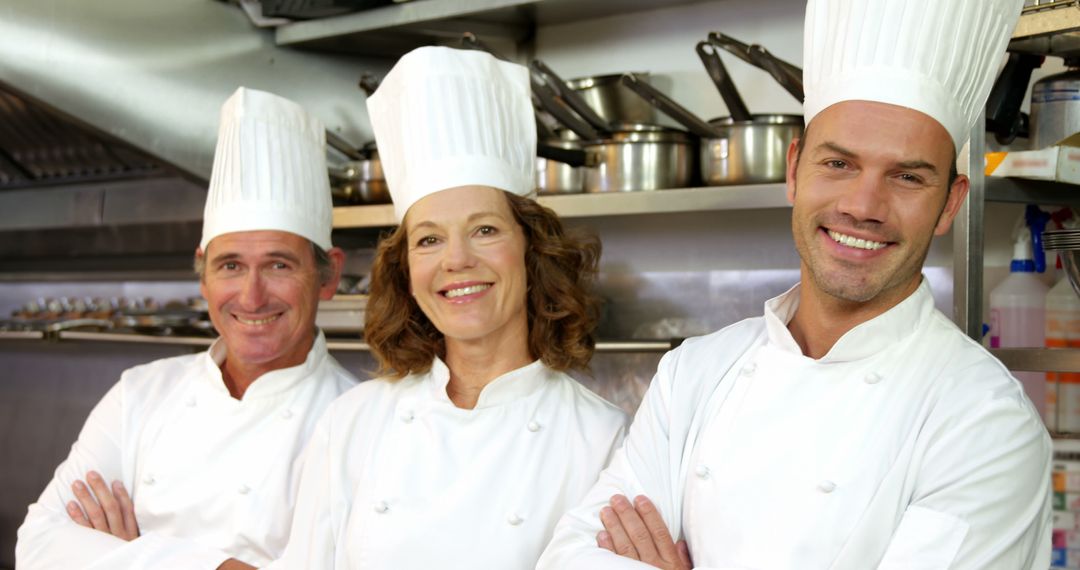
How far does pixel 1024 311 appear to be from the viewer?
86.7 inches

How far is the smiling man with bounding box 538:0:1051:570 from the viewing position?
131 centimetres

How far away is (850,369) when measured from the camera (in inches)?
57.6

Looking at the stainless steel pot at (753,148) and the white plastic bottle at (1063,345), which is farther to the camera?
the stainless steel pot at (753,148)

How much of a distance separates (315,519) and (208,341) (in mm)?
1603

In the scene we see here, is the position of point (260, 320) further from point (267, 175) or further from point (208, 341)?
point (208, 341)

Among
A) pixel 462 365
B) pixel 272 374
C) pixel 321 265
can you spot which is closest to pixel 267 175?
pixel 321 265

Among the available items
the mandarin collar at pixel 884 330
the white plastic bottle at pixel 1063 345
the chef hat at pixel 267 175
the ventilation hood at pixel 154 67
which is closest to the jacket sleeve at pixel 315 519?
the chef hat at pixel 267 175

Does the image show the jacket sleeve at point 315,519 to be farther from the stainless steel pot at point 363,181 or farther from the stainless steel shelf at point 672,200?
the stainless steel pot at point 363,181

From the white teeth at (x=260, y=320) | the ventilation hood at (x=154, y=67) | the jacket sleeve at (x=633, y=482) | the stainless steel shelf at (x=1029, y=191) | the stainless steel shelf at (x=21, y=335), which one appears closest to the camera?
the jacket sleeve at (x=633, y=482)

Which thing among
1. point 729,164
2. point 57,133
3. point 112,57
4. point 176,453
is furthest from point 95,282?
point 729,164

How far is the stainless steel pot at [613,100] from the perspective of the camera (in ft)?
9.02

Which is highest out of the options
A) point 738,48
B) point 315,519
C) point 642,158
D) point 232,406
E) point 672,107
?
point 738,48

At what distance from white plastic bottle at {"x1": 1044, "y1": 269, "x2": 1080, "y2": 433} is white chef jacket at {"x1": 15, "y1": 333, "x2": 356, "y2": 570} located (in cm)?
140

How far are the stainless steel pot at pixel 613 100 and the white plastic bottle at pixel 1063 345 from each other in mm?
1094
